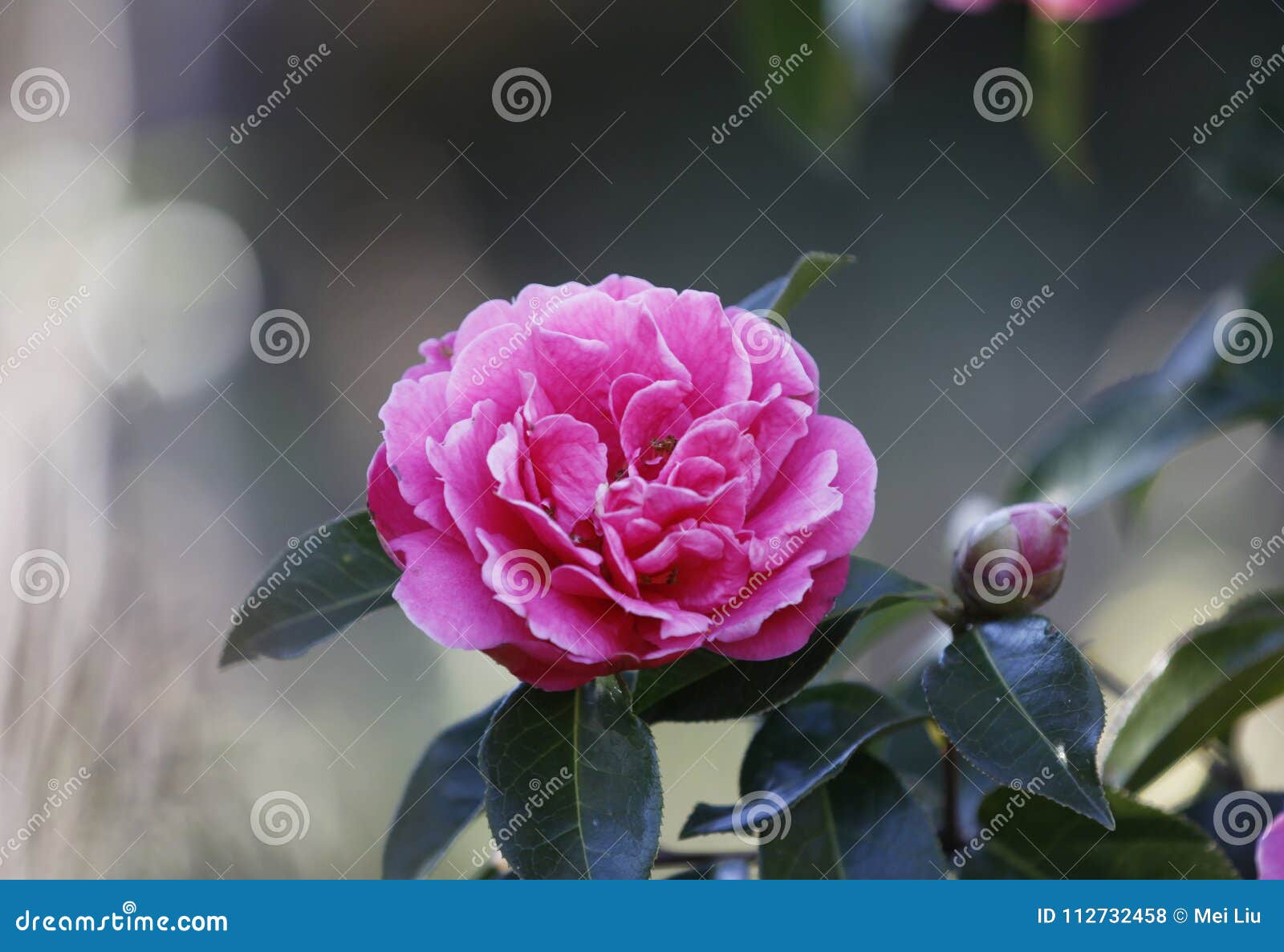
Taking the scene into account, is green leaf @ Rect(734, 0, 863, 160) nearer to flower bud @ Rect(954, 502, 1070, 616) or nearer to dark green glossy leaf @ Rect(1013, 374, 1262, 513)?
dark green glossy leaf @ Rect(1013, 374, 1262, 513)

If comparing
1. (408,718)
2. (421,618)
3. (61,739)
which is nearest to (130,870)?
(61,739)

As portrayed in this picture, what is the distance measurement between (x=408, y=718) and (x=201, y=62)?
105 centimetres

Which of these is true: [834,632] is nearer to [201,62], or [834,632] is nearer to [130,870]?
[130,870]

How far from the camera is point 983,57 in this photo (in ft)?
5.76

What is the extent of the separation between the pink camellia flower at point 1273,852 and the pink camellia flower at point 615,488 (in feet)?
0.67

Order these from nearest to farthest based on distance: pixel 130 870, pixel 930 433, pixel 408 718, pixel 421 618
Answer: pixel 421 618 < pixel 130 870 < pixel 408 718 < pixel 930 433
